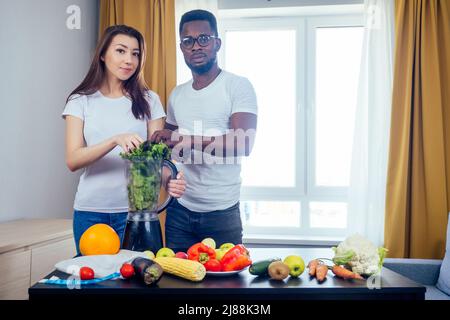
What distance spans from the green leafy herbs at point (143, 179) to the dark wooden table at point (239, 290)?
0.22 metres

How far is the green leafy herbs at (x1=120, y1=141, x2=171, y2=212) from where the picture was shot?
110 cm

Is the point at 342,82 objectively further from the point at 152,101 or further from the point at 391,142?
the point at 152,101

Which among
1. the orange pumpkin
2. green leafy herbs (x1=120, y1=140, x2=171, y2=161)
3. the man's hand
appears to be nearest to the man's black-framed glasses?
the man's hand

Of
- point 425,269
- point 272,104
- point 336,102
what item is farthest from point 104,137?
point 336,102

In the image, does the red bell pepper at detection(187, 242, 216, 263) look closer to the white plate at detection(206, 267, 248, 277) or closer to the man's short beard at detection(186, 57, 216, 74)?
the white plate at detection(206, 267, 248, 277)

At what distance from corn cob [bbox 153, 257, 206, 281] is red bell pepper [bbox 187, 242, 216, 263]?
5 centimetres

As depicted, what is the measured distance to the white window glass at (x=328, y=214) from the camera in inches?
113

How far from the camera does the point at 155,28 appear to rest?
2.73 meters

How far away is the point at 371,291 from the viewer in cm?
91

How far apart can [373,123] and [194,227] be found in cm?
159

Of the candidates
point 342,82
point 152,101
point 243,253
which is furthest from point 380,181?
point 243,253

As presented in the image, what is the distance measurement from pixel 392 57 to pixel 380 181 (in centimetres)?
78

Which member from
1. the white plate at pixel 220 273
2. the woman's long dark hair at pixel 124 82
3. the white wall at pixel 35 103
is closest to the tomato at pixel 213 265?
the white plate at pixel 220 273

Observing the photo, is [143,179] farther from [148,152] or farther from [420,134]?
[420,134]
